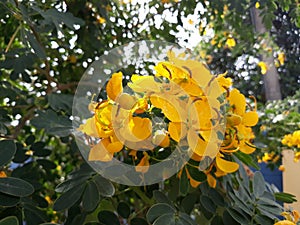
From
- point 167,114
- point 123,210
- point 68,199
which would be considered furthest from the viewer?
point 123,210

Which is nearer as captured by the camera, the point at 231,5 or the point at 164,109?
the point at 164,109

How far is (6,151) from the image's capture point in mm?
546

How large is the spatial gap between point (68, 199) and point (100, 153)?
96mm

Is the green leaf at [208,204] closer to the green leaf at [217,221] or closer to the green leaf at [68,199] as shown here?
the green leaf at [217,221]

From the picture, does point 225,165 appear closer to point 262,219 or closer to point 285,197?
point 262,219

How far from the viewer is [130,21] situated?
3.77 feet

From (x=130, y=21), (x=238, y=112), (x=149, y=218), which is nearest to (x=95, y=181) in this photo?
(x=149, y=218)

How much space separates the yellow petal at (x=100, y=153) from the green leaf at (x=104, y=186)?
2.7 inches

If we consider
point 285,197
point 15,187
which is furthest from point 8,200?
point 285,197

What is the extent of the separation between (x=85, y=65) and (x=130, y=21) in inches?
6.4

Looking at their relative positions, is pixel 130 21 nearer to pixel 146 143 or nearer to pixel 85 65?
pixel 85 65

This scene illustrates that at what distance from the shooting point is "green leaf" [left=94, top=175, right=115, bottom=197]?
55 centimetres

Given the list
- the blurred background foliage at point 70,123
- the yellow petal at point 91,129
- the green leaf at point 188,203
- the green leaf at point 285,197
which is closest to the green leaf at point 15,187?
the blurred background foliage at point 70,123

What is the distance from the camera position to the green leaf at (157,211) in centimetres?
51
